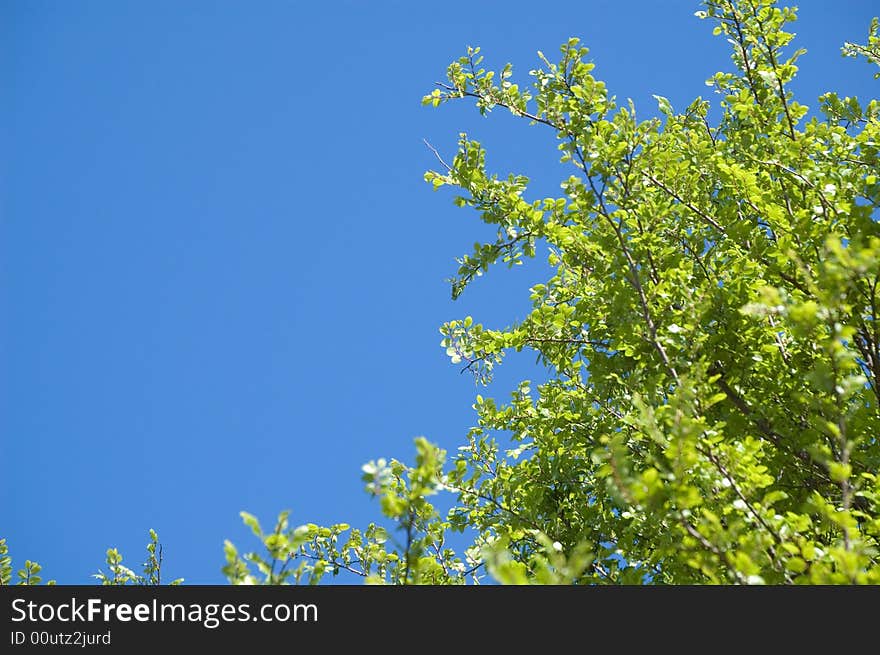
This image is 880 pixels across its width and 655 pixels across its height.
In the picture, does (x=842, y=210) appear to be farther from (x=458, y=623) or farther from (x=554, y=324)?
(x=458, y=623)

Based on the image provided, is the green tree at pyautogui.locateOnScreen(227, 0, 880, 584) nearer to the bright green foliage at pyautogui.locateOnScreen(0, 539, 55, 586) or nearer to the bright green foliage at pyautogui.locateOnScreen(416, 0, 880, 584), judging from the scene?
the bright green foliage at pyautogui.locateOnScreen(416, 0, 880, 584)

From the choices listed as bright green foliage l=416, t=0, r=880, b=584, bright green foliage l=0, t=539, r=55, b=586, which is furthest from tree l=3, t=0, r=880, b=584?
bright green foliage l=0, t=539, r=55, b=586

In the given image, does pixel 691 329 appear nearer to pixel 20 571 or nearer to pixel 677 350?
pixel 677 350

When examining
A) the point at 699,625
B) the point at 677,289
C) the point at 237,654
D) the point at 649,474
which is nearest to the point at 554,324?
the point at 677,289

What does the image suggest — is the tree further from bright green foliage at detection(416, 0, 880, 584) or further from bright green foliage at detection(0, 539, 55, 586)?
bright green foliage at detection(0, 539, 55, 586)

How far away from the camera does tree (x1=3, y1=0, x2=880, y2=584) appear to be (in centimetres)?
252

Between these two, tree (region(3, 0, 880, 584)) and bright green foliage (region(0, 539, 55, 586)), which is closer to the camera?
tree (region(3, 0, 880, 584))

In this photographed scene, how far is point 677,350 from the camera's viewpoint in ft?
11.3

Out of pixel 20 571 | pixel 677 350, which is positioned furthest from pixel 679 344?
pixel 20 571

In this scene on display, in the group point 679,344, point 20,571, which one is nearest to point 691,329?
point 679,344

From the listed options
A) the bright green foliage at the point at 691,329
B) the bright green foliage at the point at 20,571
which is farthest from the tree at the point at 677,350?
the bright green foliage at the point at 20,571

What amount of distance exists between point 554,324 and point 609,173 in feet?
4.45

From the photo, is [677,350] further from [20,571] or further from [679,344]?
[20,571]

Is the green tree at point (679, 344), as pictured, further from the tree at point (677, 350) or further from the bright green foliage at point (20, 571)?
the bright green foliage at point (20, 571)
